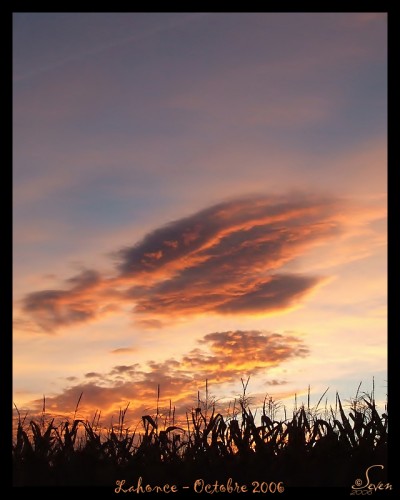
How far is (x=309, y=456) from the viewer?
841 cm

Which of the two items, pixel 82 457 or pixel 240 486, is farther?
pixel 82 457
